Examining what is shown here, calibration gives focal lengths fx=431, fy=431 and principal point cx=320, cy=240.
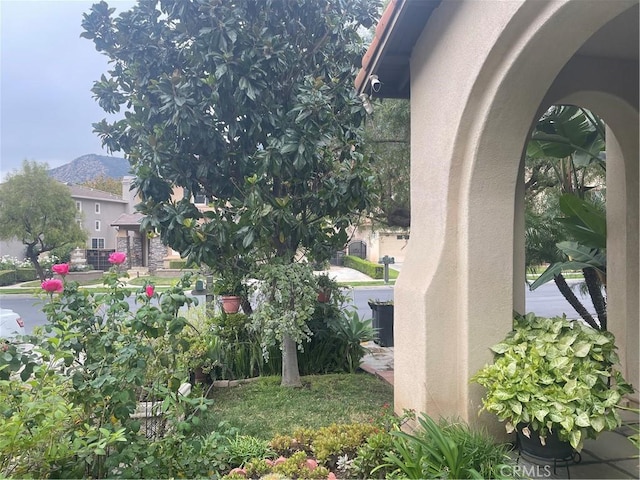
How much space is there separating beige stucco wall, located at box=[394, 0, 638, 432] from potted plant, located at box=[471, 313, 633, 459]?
0.35 metres

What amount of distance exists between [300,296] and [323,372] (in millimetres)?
1952

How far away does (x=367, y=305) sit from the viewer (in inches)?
723

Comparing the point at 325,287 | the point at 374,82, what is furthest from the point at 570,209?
the point at 325,287

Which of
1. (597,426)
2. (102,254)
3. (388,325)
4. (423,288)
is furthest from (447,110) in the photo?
(102,254)

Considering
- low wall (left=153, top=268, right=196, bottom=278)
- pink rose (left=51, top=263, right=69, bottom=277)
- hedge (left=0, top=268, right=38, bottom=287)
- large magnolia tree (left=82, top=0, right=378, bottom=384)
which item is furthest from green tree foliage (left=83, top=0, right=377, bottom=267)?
hedge (left=0, top=268, right=38, bottom=287)

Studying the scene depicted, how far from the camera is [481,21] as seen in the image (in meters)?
3.61

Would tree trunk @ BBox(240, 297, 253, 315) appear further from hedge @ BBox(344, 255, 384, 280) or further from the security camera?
hedge @ BBox(344, 255, 384, 280)

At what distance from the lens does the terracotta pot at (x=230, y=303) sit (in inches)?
287

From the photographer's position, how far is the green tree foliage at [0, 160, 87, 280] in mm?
25625

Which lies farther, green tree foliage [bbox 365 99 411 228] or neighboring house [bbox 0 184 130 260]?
neighboring house [bbox 0 184 130 260]

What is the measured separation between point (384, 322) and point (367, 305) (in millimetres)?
8214

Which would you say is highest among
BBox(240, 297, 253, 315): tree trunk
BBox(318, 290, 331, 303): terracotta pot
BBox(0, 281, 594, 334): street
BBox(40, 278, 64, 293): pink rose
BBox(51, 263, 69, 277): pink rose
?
BBox(51, 263, 69, 277): pink rose

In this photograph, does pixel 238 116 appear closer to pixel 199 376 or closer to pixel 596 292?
pixel 199 376

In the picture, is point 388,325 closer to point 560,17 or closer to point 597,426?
point 597,426
